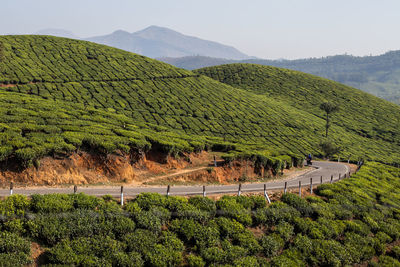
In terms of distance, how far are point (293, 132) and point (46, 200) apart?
248 feet

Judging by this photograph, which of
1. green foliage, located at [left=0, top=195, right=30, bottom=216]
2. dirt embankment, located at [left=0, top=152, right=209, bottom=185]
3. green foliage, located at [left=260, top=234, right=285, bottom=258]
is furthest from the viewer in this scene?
dirt embankment, located at [left=0, top=152, right=209, bottom=185]

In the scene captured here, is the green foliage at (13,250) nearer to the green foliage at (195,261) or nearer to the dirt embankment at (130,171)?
the green foliage at (195,261)

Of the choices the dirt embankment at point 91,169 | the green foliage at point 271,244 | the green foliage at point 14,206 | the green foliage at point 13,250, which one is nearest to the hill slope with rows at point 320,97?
the dirt embankment at point 91,169

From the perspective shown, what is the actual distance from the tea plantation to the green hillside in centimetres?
1087

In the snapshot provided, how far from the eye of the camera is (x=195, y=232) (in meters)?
16.8

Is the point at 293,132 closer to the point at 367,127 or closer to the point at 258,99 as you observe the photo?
the point at 258,99

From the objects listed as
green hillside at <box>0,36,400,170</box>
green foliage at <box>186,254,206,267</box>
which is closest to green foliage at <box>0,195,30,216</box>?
green foliage at <box>186,254,206,267</box>

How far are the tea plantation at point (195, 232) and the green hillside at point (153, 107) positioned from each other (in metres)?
10.9

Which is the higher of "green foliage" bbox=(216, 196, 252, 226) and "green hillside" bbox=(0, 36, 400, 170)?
"green hillside" bbox=(0, 36, 400, 170)

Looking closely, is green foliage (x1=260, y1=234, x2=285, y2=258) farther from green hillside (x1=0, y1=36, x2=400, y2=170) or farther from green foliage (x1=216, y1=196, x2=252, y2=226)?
green hillside (x1=0, y1=36, x2=400, y2=170)

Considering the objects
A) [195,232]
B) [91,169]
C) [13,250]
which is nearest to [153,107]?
[91,169]

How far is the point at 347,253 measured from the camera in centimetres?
2009

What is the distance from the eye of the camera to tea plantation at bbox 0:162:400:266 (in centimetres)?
1352

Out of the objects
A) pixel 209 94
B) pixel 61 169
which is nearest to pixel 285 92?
pixel 209 94
